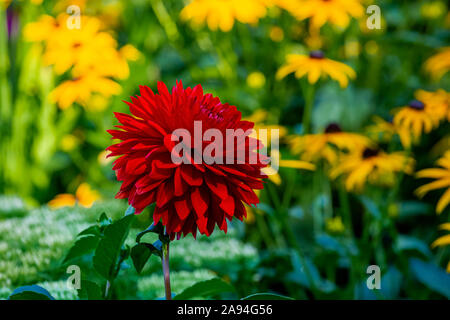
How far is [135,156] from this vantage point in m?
0.41

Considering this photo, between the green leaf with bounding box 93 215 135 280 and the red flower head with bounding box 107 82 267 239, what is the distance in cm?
4

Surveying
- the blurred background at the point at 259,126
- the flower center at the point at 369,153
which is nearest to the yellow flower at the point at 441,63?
the blurred background at the point at 259,126

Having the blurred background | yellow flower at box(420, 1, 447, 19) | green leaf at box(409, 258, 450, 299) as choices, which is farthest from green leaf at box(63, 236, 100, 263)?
yellow flower at box(420, 1, 447, 19)

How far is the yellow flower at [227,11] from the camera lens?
1060 mm

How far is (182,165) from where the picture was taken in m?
0.41

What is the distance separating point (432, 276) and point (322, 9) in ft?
1.78

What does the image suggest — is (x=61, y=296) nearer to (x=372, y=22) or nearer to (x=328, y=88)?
(x=372, y=22)

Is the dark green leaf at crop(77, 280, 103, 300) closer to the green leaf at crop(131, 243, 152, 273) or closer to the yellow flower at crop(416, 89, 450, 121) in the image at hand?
the green leaf at crop(131, 243, 152, 273)

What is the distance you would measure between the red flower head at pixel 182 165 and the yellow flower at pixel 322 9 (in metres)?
0.64

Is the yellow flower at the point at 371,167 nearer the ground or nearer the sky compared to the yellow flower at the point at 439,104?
nearer the ground

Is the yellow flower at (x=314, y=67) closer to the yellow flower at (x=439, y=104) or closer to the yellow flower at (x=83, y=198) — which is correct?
the yellow flower at (x=439, y=104)

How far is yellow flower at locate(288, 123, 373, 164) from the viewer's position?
0.92m

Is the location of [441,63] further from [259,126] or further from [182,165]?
[182,165]

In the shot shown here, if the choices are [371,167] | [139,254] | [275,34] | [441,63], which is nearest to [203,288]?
[139,254]
